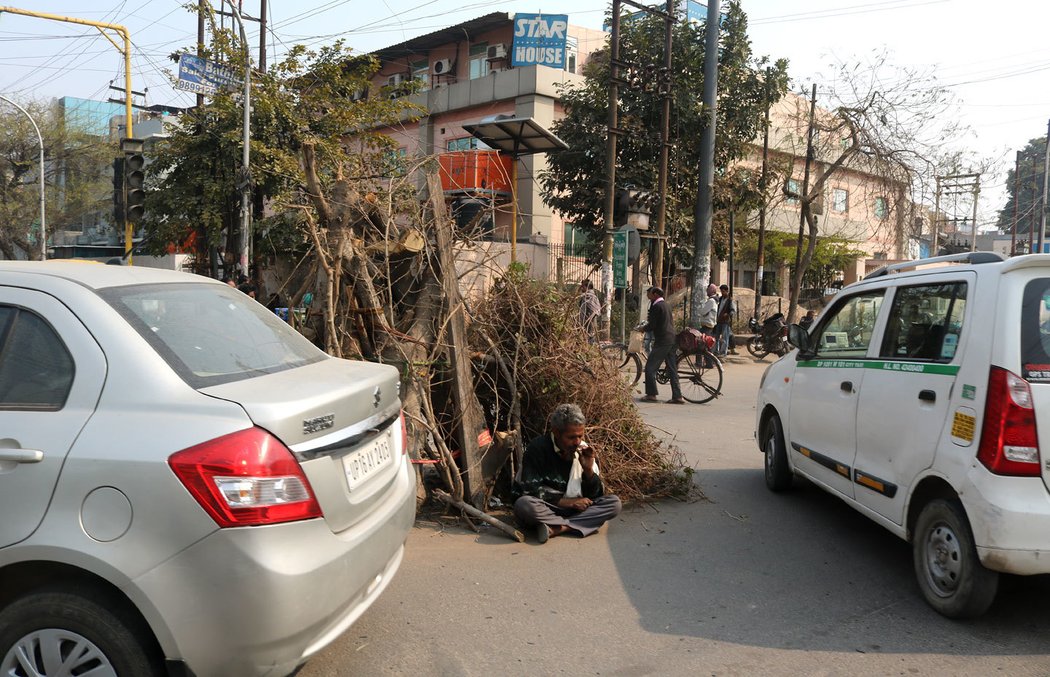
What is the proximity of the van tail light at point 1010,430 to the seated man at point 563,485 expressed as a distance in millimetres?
2458

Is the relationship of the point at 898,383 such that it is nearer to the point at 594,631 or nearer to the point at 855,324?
the point at 855,324

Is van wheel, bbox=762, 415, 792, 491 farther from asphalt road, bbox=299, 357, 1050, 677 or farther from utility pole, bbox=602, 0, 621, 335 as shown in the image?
utility pole, bbox=602, 0, 621, 335

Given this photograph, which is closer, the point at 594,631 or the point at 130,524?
the point at 130,524

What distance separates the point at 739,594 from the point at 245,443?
3090 mm

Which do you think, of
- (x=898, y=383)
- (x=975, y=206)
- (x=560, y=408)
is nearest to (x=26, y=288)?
(x=560, y=408)

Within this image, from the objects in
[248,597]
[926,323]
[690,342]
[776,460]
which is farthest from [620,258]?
[248,597]

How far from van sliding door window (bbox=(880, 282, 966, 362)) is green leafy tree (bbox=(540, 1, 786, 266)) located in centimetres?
1645

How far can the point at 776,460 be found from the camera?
21.7 feet

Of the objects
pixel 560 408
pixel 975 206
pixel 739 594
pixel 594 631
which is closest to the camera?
pixel 594 631

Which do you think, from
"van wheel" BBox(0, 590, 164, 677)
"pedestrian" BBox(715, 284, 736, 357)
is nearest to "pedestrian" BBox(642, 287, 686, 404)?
"pedestrian" BBox(715, 284, 736, 357)

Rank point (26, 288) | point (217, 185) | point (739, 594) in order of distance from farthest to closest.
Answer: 1. point (217, 185)
2. point (739, 594)
3. point (26, 288)

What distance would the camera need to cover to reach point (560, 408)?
5.43 meters

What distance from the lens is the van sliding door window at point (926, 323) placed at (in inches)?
168

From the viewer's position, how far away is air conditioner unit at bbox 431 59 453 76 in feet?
105
